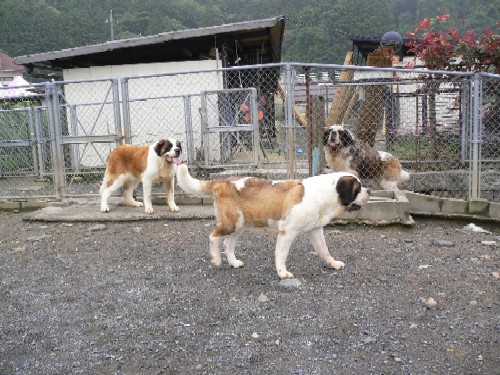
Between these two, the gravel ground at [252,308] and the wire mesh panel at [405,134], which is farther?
the wire mesh panel at [405,134]

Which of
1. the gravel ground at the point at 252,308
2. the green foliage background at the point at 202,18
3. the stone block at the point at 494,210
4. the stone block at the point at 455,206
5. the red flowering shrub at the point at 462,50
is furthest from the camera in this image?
the green foliage background at the point at 202,18

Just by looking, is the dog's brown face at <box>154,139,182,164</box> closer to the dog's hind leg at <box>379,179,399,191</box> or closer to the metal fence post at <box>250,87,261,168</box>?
the metal fence post at <box>250,87,261,168</box>

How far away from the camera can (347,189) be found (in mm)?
5035

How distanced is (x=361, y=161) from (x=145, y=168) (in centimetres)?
338

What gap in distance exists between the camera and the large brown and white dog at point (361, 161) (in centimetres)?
831

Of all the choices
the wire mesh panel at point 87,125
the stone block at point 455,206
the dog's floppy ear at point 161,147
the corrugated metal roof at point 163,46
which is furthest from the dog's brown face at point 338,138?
the wire mesh panel at point 87,125

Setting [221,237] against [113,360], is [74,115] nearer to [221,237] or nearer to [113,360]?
[221,237]

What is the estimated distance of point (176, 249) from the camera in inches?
257

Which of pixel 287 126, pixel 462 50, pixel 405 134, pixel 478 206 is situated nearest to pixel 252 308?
pixel 287 126

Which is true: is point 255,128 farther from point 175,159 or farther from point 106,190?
point 106,190

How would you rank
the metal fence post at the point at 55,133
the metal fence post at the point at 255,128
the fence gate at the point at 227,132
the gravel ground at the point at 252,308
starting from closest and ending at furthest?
the gravel ground at the point at 252,308
the metal fence post at the point at 55,133
the metal fence post at the point at 255,128
the fence gate at the point at 227,132

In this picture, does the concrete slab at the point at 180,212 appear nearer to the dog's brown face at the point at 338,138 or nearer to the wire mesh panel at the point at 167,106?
the dog's brown face at the point at 338,138

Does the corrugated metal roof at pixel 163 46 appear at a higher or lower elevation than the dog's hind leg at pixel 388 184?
higher

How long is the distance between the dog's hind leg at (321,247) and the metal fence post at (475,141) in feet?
10.6
